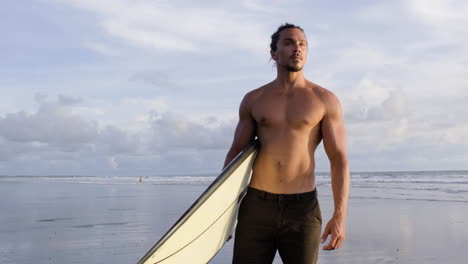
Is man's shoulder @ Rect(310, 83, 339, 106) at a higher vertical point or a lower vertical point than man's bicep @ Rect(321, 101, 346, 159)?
higher

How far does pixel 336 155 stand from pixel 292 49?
0.67m

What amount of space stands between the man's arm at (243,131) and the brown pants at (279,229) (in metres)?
0.33

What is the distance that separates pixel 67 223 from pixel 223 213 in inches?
314

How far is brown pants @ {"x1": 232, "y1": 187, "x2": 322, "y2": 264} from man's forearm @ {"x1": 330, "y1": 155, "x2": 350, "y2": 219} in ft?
0.44

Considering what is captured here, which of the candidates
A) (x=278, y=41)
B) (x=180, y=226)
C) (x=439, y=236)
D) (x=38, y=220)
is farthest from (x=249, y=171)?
(x=38, y=220)

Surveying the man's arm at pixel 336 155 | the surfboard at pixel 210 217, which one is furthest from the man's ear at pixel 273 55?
the surfboard at pixel 210 217

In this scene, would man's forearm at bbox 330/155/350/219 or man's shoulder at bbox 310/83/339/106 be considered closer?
man's forearm at bbox 330/155/350/219

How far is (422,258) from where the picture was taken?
7.14m

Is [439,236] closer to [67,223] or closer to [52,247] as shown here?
[52,247]

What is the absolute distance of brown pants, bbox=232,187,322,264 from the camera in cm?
307

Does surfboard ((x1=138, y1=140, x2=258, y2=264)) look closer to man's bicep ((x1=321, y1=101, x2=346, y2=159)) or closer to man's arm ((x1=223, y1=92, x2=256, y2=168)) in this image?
man's arm ((x1=223, y1=92, x2=256, y2=168))

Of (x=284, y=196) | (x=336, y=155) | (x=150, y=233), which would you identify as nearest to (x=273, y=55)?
(x=336, y=155)

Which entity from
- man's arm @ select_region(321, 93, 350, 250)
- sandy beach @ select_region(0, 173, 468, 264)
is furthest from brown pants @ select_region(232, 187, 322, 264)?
sandy beach @ select_region(0, 173, 468, 264)

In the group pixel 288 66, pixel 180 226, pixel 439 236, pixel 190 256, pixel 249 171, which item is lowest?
pixel 439 236
